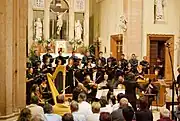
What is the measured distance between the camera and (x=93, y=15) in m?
23.0

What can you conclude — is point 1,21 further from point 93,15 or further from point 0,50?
point 93,15

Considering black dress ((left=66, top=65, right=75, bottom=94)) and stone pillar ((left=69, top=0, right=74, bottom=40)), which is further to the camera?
stone pillar ((left=69, top=0, right=74, bottom=40))

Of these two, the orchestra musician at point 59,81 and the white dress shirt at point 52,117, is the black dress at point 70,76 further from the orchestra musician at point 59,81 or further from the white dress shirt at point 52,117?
the white dress shirt at point 52,117

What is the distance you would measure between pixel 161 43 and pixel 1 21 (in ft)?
39.5

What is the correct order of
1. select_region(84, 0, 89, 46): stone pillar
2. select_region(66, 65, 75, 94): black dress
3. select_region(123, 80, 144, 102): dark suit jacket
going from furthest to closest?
select_region(84, 0, 89, 46): stone pillar < select_region(66, 65, 75, 94): black dress < select_region(123, 80, 144, 102): dark suit jacket

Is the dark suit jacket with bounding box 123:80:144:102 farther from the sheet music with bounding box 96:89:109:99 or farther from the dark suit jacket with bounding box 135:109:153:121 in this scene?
the dark suit jacket with bounding box 135:109:153:121

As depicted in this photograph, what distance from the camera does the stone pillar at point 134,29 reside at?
1686cm

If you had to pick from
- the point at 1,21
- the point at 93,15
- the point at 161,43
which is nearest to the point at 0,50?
the point at 1,21

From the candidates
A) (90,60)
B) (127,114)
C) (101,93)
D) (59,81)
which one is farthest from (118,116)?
(90,60)

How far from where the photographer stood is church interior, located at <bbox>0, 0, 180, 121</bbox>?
6953 millimetres

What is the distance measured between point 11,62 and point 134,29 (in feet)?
34.1

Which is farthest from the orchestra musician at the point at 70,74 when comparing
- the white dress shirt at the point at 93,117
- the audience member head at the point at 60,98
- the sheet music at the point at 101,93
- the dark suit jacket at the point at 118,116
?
the white dress shirt at the point at 93,117

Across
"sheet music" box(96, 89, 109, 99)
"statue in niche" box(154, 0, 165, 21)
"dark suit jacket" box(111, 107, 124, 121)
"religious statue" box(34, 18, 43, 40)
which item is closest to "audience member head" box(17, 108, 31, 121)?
"dark suit jacket" box(111, 107, 124, 121)

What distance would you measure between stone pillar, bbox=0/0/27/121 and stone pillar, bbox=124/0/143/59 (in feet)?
31.1
